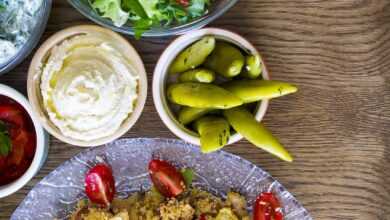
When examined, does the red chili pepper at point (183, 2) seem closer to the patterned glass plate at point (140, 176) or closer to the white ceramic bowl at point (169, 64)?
the white ceramic bowl at point (169, 64)

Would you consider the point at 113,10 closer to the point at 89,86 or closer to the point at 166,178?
the point at 89,86

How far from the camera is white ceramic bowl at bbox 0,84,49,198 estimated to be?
1378 mm

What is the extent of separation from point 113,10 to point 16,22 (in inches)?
8.3

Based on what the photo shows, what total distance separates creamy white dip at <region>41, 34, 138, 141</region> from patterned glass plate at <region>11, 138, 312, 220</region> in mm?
101

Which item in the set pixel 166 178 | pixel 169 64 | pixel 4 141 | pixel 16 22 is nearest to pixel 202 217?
pixel 166 178

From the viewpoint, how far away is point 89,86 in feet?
4.42

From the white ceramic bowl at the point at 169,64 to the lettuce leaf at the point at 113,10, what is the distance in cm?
11

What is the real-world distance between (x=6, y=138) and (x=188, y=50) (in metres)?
0.42

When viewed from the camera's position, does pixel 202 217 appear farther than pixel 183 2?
Yes

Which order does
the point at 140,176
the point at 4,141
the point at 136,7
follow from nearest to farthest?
the point at 136,7, the point at 4,141, the point at 140,176

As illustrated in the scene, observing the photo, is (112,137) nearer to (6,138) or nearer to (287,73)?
(6,138)

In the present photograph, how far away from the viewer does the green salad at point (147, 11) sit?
129cm

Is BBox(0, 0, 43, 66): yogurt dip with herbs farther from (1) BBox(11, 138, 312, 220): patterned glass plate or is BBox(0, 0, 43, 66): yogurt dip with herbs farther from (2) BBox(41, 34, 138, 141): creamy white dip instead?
(1) BBox(11, 138, 312, 220): patterned glass plate

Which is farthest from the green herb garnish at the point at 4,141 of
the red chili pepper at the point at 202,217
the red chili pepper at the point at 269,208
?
the red chili pepper at the point at 269,208
